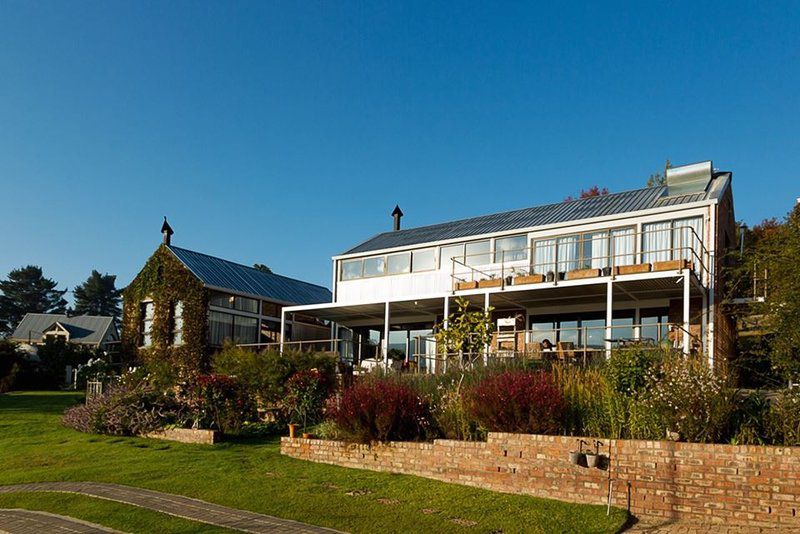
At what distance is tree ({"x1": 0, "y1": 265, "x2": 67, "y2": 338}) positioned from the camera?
3007 inches

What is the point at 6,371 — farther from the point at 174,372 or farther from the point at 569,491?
the point at 569,491

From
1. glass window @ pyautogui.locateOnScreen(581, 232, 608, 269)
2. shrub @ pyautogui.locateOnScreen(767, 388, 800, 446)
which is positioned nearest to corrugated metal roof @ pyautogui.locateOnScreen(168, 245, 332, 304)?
glass window @ pyautogui.locateOnScreen(581, 232, 608, 269)

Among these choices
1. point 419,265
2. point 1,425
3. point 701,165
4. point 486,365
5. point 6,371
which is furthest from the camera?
point 6,371

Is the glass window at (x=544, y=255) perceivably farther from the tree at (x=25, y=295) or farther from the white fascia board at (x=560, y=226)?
the tree at (x=25, y=295)

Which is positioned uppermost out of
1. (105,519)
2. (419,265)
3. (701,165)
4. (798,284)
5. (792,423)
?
(701,165)

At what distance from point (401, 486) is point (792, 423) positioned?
20.0 ft

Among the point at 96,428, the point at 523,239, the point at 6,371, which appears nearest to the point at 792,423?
the point at 523,239

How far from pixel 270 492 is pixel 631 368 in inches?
254

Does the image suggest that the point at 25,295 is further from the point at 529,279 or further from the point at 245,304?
the point at 529,279

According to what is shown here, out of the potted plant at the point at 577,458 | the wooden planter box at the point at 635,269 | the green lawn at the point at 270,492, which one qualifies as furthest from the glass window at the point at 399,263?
the potted plant at the point at 577,458

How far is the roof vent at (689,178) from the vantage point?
23.6m

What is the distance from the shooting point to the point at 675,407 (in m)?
11.5

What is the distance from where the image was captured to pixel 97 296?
274ft

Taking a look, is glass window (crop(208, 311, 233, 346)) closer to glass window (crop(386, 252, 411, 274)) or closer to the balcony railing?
glass window (crop(386, 252, 411, 274))
